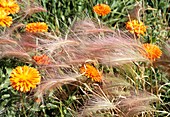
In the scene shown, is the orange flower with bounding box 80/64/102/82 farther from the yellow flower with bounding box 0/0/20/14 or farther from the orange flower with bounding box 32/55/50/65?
the yellow flower with bounding box 0/0/20/14

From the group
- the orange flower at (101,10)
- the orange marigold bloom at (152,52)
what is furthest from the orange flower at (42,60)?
the orange flower at (101,10)

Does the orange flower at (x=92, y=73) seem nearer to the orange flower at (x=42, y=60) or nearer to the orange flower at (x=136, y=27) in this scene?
the orange flower at (x=42, y=60)

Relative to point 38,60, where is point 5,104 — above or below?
below

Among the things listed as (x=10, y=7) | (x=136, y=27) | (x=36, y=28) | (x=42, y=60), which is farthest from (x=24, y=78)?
(x=136, y=27)

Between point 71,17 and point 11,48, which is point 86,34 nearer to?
point 11,48

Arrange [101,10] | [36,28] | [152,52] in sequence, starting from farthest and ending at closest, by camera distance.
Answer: [101,10], [36,28], [152,52]

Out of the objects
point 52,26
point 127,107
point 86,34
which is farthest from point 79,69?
point 52,26

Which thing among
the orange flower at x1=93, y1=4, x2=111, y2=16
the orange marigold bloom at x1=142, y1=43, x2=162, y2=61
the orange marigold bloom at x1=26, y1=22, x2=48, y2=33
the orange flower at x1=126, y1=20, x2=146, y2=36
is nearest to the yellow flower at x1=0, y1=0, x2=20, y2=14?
the orange marigold bloom at x1=26, y1=22, x2=48, y2=33

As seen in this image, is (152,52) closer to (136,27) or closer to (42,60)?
(136,27)
